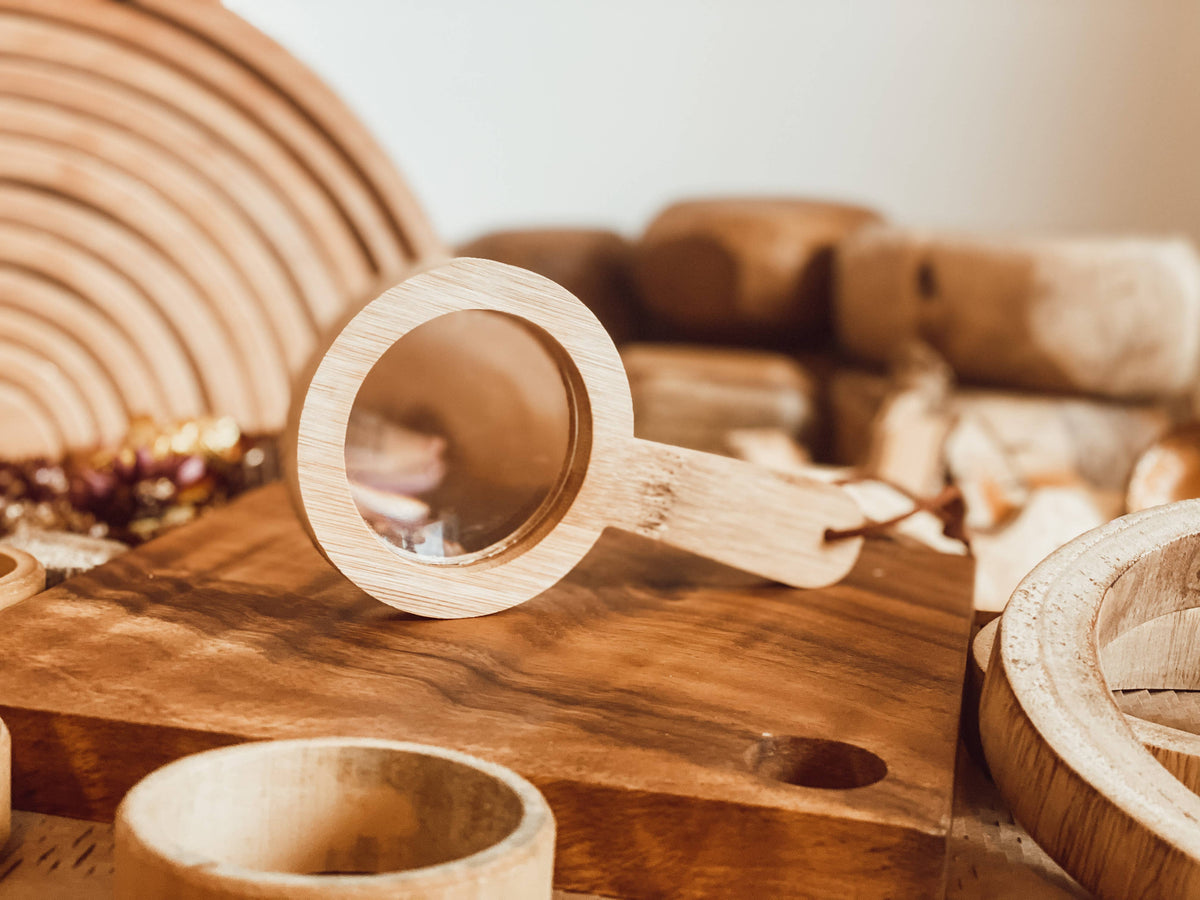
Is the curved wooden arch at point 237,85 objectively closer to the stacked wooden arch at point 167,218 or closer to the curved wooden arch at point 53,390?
the stacked wooden arch at point 167,218

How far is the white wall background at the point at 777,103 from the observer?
2.14m

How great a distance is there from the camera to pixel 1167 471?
3.51 ft

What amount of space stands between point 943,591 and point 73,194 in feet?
3.50

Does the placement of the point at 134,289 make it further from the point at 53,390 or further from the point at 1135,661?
the point at 1135,661

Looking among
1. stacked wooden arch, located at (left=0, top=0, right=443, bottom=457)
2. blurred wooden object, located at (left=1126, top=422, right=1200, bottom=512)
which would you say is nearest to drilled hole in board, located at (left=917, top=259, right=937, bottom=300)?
blurred wooden object, located at (left=1126, top=422, right=1200, bottom=512)

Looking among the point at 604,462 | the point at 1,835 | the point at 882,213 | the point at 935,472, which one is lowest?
the point at 935,472

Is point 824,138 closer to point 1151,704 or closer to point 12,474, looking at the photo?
point 12,474

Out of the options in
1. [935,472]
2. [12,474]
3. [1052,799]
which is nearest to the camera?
[1052,799]

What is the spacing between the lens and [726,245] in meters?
2.04

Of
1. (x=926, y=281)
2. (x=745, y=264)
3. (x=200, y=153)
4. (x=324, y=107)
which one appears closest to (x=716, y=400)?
(x=745, y=264)

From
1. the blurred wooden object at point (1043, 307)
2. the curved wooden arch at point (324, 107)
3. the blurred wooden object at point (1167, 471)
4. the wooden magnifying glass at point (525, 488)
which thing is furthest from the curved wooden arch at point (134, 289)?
the blurred wooden object at point (1043, 307)

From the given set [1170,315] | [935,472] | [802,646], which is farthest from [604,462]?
[1170,315]

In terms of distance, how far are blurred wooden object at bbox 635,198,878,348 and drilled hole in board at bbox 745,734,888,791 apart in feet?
5.44

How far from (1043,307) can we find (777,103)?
2.70 feet
